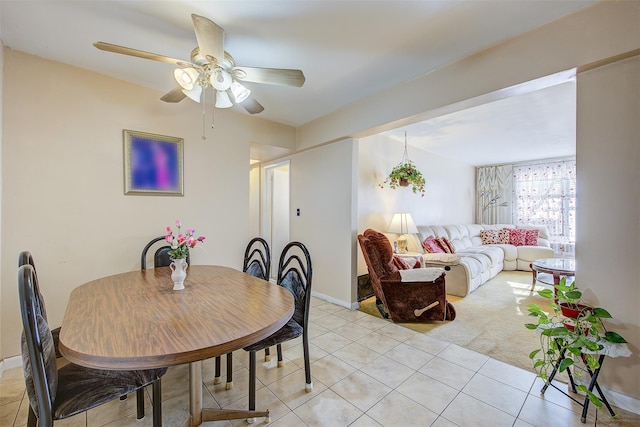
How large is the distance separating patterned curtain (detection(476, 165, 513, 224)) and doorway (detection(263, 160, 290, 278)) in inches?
204

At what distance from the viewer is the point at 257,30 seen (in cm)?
183

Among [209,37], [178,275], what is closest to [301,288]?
[178,275]

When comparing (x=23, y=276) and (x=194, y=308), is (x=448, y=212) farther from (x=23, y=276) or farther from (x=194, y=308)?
(x=23, y=276)

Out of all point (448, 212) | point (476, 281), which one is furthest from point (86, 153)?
point (448, 212)

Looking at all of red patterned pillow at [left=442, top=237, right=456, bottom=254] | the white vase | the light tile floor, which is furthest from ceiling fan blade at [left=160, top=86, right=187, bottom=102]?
red patterned pillow at [left=442, top=237, right=456, bottom=254]

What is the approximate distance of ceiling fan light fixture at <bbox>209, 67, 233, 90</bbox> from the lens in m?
1.72

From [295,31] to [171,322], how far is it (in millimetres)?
1946

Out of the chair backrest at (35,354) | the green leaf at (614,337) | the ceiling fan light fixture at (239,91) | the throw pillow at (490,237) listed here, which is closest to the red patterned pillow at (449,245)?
the throw pillow at (490,237)

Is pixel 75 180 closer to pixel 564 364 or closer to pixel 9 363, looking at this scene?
pixel 9 363

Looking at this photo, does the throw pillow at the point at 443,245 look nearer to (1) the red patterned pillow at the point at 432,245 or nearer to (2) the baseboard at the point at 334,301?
(1) the red patterned pillow at the point at 432,245

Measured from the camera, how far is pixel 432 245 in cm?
433

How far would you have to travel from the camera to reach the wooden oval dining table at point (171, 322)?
93 cm

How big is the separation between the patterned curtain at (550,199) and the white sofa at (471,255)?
1.32 feet

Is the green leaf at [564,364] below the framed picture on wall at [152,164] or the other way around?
below
